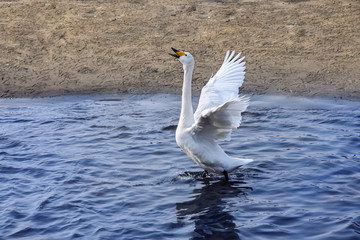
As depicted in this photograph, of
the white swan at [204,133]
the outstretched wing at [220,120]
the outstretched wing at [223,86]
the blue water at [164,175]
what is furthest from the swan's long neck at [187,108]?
the blue water at [164,175]

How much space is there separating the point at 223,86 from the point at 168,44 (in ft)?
16.2

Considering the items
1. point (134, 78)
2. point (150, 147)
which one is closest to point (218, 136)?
point (150, 147)

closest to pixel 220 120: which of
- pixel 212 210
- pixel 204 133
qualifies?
pixel 204 133

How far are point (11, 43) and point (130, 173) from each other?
686 cm

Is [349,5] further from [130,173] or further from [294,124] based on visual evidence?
[130,173]

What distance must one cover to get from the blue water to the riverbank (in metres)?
0.78

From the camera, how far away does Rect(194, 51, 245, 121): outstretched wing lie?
306 inches

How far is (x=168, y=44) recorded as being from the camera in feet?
41.5

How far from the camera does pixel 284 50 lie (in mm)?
12164

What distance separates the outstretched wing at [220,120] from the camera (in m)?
6.11

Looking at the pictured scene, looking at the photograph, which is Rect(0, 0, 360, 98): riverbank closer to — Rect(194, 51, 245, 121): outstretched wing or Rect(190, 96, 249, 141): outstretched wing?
Rect(194, 51, 245, 121): outstretched wing

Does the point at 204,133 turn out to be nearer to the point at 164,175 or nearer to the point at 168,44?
the point at 164,175

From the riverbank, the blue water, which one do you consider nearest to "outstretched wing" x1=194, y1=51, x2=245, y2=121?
the blue water

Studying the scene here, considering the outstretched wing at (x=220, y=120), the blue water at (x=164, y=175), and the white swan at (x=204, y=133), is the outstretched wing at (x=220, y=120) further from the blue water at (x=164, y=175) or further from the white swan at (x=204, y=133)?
the blue water at (x=164, y=175)
